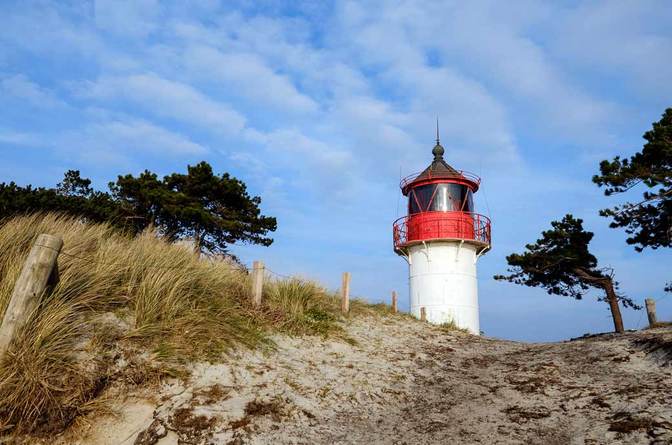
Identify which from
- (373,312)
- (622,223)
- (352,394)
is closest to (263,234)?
(373,312)

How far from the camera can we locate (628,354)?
9.85 meters

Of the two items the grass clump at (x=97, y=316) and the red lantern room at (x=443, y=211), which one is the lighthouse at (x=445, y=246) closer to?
the red lantern room at (x=443, y=211)

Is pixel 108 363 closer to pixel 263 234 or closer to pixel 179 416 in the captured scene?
pixel 179 416

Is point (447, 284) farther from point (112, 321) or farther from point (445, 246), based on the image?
point (112, 321)

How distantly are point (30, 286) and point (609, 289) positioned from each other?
67.0 ft

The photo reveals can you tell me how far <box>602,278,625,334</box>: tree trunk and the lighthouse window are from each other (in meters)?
6.61

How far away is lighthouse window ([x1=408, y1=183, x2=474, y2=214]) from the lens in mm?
18609

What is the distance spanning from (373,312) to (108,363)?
366 inches

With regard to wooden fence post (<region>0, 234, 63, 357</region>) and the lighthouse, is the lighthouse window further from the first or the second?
wooden fence post (<region>0, 234, 63, 357</region>)

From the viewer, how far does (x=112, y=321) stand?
6.79 meters

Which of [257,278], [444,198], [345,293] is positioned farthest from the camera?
[444,198]

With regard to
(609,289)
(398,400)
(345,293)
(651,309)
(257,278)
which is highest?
(609,289)

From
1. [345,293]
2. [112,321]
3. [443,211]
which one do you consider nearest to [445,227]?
[443,211]

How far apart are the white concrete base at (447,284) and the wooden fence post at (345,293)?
19.2ft
